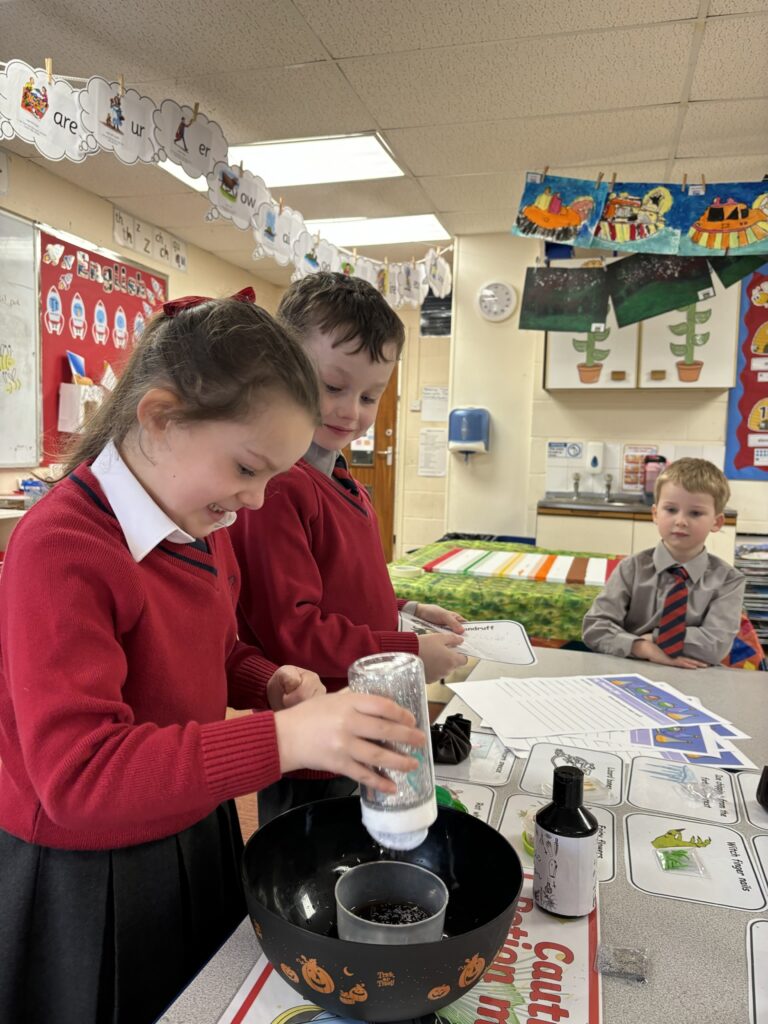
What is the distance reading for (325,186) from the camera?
393 cm

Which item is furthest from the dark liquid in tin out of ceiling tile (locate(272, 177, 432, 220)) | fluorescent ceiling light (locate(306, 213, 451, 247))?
fluorescent ceiling light (locate(306, 213, 451, 247))

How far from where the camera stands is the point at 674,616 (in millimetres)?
1868

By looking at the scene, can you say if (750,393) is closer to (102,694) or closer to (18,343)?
(18,343)

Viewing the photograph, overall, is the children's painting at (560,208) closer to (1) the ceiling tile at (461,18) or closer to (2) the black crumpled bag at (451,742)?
(1) the ceiling tile at (461,18)

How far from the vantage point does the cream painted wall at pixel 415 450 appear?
635 cm

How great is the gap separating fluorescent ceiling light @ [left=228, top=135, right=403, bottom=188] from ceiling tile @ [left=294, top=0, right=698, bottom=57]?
86cm

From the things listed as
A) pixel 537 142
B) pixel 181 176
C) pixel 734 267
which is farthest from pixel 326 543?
pixel 181 176

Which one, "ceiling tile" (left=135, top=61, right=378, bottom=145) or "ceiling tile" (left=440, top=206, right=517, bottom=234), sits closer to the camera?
"ceiling tile" (left=135, top=61, right=378, bottom=145)

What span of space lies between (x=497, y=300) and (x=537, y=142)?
5.12 ft

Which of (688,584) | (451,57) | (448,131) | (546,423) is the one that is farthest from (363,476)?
(688,584)

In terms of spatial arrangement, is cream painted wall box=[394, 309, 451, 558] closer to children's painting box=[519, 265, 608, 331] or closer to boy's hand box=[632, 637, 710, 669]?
children's painting box=[519, 265, 608, 331]

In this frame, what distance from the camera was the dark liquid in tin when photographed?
0.65m

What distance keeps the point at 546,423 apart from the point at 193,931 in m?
4.26

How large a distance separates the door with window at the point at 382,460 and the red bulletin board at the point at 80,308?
248 cm
